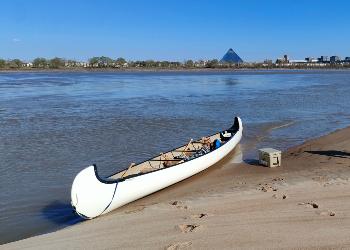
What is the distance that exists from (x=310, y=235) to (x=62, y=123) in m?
21.5

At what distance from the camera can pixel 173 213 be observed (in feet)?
31.6

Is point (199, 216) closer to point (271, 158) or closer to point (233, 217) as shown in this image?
point (233, 217)

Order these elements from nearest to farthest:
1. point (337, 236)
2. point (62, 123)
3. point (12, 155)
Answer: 1. point (337, 236)
2. point (12, 155)
3. point (62, 123)

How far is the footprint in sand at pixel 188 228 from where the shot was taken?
27.1 ft

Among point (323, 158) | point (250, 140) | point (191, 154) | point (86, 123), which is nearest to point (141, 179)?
point (191, 154)

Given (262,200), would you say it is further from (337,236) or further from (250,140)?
(250,140)

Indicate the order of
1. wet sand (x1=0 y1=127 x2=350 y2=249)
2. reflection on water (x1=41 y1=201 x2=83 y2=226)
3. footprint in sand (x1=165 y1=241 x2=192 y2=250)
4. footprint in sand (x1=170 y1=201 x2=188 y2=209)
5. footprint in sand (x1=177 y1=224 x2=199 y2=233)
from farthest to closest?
reflection on water (x1=41 y1=201 x2=83 y2=226), footprint in sand (x1=170 y1=201 x2=188 y2=209), footprint in sand (x1=177 y1=224 x2=199 y2=233), wet sand (x1=0 y1=127 x2=350 y2=249), footprint in sand (x1=165 y1=241 x2=192 y2=250)

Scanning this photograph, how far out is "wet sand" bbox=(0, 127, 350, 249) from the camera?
25.2 ft

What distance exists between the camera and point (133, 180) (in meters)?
11.1

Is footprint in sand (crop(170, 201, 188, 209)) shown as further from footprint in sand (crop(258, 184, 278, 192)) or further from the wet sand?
footprint in sand (crop(258, 184, 278, 192))

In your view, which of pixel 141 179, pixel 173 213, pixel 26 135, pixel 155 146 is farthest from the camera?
pixel 26 135

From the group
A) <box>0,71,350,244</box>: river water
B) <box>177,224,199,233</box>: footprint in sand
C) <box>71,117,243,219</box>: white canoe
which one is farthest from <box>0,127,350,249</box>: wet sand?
<box>0,71,350,244</box>: river water

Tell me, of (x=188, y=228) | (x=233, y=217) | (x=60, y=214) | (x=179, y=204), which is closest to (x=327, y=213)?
(x=233, y=217)

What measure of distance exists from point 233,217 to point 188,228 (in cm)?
108
